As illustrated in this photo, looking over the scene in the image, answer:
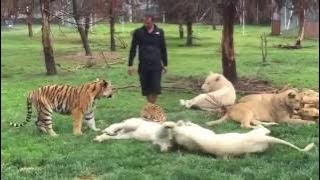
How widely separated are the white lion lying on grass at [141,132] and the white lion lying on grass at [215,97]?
2744 millimetres

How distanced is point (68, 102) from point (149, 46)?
1.70 m

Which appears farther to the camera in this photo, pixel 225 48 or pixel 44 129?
pixel 225 48

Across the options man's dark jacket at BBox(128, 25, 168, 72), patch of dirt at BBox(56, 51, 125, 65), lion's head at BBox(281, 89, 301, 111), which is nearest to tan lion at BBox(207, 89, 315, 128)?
lion's head at BBox(281, 89, 301, 111)

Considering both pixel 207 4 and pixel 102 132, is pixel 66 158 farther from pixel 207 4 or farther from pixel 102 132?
pixel 207 4

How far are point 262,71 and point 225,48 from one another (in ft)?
15.9

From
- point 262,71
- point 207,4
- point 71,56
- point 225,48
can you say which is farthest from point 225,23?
point 71,56

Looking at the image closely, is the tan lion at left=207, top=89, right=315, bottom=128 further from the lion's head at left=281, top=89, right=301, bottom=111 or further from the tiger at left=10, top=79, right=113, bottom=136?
the tiger at left=10, top=79, right=113, bottom=136

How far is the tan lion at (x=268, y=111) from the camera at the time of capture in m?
9.98

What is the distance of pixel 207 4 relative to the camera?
1437cm

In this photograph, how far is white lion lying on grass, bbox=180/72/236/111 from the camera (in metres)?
11.8

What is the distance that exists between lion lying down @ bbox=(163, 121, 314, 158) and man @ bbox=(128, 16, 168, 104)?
9.75 ft


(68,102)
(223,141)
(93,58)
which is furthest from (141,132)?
(93,58)

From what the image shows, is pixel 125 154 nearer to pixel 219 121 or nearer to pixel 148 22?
pixel 219 121

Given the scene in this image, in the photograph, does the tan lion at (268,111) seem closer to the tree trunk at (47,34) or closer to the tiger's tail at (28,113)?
the tiger's tail at (28,113)
